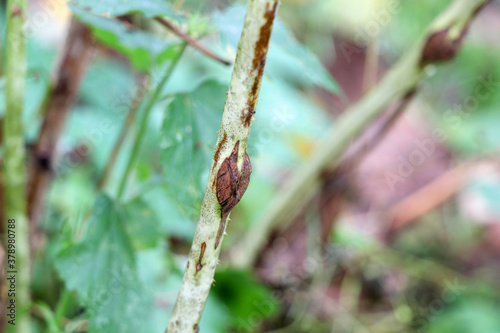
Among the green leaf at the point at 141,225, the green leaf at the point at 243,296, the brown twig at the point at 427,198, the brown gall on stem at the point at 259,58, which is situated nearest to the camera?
the brown gall on stem at the point at 259,58

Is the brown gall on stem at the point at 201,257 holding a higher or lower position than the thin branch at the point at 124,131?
lower

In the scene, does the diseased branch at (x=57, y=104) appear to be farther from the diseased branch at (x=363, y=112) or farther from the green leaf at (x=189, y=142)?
the diseased branch at (x=363, y=112)

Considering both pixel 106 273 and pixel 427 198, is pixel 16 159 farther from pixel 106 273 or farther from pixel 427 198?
pixel 427 198

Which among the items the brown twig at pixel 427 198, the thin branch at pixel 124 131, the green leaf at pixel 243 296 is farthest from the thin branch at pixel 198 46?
the brown twig at pixel 427 198

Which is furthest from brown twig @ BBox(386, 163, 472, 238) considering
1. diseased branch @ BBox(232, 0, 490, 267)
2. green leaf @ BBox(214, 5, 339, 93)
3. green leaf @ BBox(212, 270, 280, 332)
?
green leaf @ BBox(214, 5, 339, 93)

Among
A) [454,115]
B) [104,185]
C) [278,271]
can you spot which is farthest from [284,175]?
[104,185]

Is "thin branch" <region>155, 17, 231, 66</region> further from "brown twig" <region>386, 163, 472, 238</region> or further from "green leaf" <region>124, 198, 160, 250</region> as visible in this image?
"brown twig" <region>386, 163, 472, 238</region>

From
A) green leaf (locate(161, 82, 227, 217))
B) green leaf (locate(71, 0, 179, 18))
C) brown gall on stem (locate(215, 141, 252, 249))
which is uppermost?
green leaf (locate(71, 0, 179, 18))
